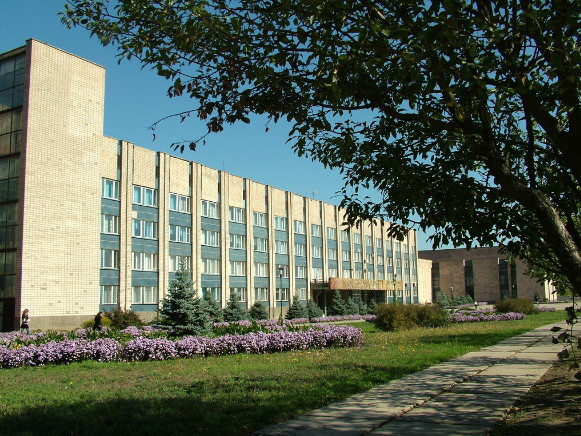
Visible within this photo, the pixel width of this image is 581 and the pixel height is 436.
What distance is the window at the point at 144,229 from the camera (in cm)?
4166

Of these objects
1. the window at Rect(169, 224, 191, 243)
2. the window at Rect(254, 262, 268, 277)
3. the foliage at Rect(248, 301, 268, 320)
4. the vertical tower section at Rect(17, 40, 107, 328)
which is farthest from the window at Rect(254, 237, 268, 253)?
the vertical tower section at Rect(17, 40, 107, 328)

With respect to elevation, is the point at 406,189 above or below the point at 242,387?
above

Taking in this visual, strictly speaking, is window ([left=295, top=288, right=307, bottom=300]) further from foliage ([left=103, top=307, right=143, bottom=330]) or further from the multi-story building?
foliage ([left=103, top=307, right=143, bottom=330])

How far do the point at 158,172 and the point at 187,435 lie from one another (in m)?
39.5

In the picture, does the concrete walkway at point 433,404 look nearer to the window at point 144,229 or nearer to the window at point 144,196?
the window at point 144,229

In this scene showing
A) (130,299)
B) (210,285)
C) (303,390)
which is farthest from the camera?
(210,285)

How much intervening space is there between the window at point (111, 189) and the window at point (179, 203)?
17.6ft

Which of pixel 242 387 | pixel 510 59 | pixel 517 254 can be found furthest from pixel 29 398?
pixel 510 59

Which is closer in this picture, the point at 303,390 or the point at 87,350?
the point at 303,390

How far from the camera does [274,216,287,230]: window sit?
59287mm

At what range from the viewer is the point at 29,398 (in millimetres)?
9031

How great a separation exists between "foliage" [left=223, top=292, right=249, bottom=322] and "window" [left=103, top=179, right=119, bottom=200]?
11836mm

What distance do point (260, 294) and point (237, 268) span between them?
13.6ft

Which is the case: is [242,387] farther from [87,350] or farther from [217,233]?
[217,233]
